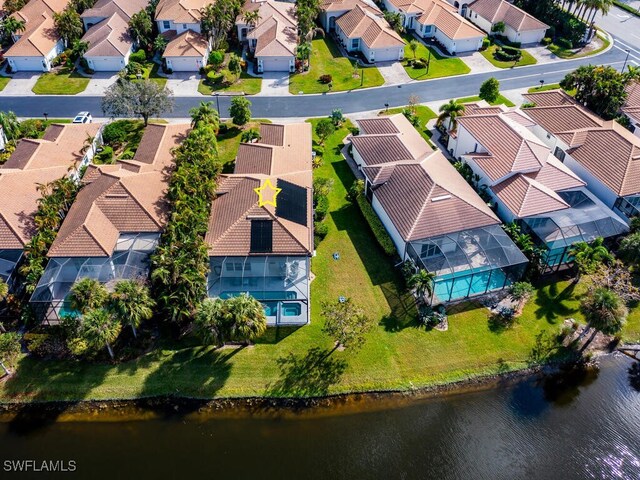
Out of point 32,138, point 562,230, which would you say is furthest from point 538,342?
point 32,138

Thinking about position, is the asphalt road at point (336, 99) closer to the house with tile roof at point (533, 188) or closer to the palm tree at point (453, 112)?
the palm tree at point (453, 112)

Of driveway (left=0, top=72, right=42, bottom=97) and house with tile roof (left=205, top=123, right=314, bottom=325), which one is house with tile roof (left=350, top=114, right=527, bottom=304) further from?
driveway (left=0, top=72, right=42, bottom=97)

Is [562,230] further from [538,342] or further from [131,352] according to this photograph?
[131,352]

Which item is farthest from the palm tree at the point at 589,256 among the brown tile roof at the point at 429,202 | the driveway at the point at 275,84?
the driveway at the point at 275,84

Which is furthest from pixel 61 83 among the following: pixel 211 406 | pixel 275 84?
pixel 211 406

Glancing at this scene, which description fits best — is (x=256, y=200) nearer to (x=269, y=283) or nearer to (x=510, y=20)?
(x=269, y=283)
